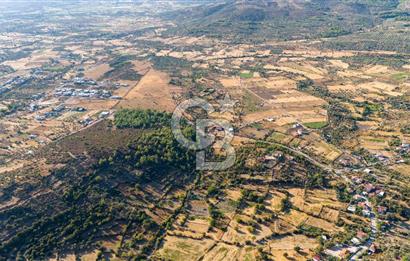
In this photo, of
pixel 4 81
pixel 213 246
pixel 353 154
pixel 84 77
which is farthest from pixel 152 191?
pixel 4 81

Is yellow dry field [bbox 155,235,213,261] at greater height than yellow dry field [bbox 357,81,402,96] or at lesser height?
lesser

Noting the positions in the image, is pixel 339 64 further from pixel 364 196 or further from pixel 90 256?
pixel 90 256

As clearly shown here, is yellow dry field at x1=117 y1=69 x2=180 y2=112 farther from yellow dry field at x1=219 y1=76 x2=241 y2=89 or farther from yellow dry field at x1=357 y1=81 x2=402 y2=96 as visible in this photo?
yellow dry field at x1=357 y1=81 x2=402 y2=96

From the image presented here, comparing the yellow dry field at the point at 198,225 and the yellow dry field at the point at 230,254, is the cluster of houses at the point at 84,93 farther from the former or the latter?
the yellow dry field at the point at 230,254

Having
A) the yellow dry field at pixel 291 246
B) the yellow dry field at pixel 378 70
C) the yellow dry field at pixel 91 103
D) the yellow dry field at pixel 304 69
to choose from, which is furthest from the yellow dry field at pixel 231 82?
the yellow dry field at pixel 291 246

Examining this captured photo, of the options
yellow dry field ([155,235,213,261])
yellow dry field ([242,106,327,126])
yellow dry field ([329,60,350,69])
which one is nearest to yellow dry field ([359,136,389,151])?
yellow dry field ([242,106,327,126])
